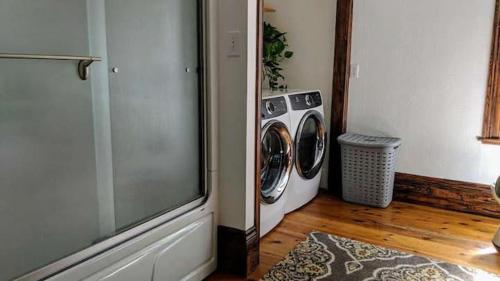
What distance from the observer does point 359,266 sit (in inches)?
84.2

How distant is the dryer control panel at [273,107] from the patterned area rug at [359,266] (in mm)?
793

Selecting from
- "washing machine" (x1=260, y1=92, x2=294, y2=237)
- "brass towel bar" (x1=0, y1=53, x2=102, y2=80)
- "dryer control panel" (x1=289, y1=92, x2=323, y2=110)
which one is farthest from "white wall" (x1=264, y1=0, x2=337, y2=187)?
"brass towel bar" (x1=0, y1=53, x2=102, y2=80)

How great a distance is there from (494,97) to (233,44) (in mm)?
2005

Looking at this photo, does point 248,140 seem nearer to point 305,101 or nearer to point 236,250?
point 236,250

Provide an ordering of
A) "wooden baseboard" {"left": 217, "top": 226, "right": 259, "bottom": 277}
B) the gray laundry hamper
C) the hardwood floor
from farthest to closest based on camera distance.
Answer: the gray laundry hamper → the hardwood floor → "wooden baseboard" {"left": 217, "top": 226, "right": 259, "bottom": 277}

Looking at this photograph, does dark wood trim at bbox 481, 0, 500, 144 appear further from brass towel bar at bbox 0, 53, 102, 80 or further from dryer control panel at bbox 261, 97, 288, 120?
brass towel bar at bbox 0, 53, 102, 80

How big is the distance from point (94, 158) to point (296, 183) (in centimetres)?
174

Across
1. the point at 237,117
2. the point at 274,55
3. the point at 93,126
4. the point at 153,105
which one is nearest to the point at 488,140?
the point at 274,55

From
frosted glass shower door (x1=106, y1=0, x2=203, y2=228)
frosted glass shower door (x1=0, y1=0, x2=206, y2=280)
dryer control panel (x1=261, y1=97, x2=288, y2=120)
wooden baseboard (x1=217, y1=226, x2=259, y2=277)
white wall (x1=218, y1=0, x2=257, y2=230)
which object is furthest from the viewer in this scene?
dryer control panel (x1=261, y1=97, x2=288, y2=120)

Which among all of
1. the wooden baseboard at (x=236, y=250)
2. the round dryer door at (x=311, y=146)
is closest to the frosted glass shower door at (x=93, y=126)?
the wooden baseboard at (x=236, y=250)

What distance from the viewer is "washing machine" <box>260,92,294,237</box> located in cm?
246

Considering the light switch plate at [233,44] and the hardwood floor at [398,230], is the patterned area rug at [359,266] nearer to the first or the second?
the hardwood floor at [398,230]

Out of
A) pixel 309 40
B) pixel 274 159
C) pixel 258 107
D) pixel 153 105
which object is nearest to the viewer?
pixel 153 105

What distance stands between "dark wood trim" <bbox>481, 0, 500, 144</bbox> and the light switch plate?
1.94 meters
